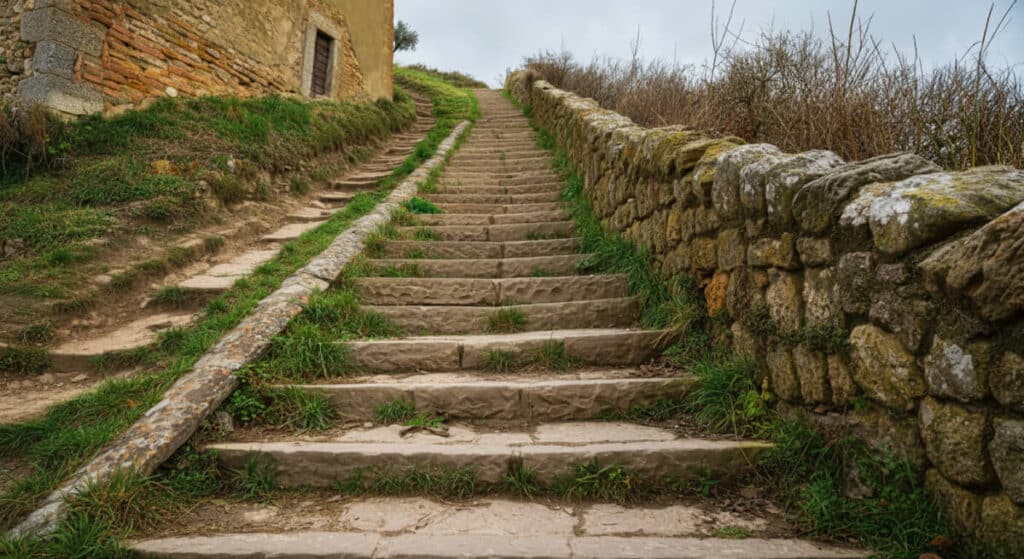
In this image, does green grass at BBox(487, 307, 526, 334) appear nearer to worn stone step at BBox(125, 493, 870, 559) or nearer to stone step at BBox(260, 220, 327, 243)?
worn stone step at BBox(125, 493, 870, 559)

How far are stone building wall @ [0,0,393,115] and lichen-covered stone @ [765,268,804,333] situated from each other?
23.6 feet

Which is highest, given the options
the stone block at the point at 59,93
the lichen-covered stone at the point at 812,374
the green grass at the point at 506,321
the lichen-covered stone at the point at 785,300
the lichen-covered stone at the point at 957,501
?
the stone block at the point at 59,93

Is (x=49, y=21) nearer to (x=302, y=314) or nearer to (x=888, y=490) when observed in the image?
(x=302, y=314)

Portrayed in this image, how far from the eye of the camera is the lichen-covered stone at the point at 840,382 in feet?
6.61

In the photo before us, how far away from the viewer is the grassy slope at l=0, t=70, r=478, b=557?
6.91ft

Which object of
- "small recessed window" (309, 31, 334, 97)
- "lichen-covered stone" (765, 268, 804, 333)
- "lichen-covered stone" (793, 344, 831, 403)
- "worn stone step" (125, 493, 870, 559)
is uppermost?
"small recessed window" (309, 31, 334, 97)

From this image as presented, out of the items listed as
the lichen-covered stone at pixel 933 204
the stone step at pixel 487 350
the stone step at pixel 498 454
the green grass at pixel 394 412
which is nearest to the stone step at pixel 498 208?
the stone step at pixel 487 350

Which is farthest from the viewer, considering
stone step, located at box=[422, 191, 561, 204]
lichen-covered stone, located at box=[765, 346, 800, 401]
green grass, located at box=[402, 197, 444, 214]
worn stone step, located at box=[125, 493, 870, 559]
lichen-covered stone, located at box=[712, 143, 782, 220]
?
stone step, located at box=[422, 191, 561, 204]

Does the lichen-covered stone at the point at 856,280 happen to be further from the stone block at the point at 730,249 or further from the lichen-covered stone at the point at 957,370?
the stone block at the point at 730,249

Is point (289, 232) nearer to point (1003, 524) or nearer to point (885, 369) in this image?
point (885, 369)

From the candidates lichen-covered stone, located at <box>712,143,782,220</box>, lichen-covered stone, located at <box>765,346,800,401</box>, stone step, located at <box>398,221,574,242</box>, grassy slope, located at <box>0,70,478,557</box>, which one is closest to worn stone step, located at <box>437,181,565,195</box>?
stone step, located at <box>398,221,574,242</box>

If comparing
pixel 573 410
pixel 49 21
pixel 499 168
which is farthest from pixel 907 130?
pixel 49 21

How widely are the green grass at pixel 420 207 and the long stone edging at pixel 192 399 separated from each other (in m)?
1.75

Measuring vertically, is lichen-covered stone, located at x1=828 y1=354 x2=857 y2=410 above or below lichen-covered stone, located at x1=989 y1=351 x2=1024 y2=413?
below
